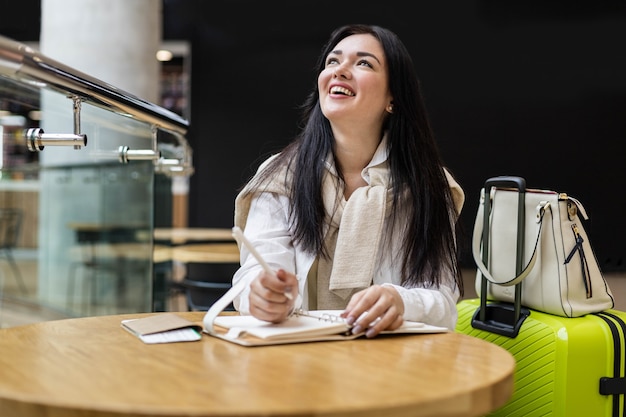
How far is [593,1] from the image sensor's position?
805 cm

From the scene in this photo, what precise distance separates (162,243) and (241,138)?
5453mm

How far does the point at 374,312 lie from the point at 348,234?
0.44 meters

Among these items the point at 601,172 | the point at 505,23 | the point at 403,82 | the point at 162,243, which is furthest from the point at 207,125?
the point at 403,82

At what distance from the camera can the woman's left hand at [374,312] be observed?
1.36 meters

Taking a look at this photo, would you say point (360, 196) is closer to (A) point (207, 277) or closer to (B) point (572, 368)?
(B) point (572, 368)

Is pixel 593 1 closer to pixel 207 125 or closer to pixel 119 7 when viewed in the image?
pixel 207 125

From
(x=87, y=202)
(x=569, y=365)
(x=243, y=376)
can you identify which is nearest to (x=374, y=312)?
(x=243, y=376)

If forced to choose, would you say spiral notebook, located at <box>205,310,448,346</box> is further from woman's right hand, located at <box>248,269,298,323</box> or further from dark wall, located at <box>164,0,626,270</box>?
dark wall, located at <box>164,0,626,270</box>

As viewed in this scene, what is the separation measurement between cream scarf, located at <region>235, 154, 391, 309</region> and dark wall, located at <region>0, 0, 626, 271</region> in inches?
226

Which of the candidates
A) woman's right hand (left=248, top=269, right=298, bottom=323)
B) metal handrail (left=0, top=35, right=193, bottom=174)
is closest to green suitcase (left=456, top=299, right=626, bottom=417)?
woman's right hand (left=248, top=269, right=298, bottom=323)

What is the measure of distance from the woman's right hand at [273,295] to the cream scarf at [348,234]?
424 mm

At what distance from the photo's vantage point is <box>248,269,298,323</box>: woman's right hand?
1.35 m

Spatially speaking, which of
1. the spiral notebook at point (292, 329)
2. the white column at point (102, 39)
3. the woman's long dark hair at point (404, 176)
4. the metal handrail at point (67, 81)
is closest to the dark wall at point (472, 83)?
the white column at point (102, 39)

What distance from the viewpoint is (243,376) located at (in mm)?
1036
